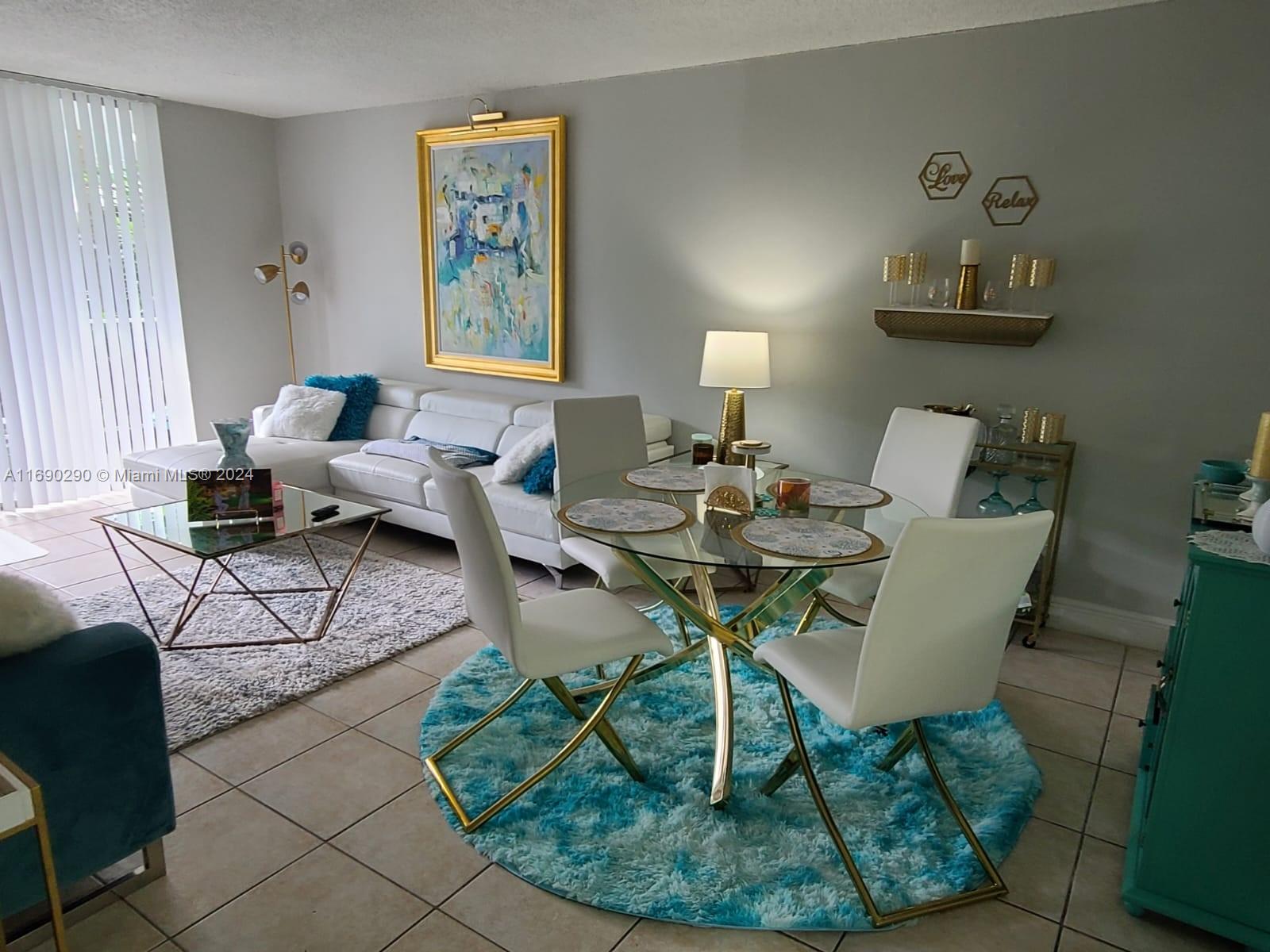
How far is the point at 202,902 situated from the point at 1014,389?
3343 millimetres

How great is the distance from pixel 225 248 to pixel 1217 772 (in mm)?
6099

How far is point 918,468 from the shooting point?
3.04m

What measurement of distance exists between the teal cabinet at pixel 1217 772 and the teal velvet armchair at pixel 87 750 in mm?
2302

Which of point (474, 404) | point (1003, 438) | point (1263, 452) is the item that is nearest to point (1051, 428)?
point (1003, 438)

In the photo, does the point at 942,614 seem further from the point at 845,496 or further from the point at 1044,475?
the point at 1044,475

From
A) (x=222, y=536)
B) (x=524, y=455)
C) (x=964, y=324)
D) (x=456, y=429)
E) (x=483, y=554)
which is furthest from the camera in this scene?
(x=456, y=429)

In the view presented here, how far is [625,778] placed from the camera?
236cm

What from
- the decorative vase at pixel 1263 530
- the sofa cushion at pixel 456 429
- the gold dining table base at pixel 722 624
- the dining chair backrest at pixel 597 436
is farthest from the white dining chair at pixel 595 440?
the decorative vase at pixel 1263 530

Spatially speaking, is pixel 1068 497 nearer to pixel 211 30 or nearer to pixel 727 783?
pixel 727 783

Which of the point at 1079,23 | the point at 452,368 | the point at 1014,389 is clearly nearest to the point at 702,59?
the point at 1079,23

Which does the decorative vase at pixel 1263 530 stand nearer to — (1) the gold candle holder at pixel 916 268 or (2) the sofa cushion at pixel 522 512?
(1) the gold candle holder at pixel 916 268

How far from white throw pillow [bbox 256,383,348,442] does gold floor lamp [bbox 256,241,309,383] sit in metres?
0.99

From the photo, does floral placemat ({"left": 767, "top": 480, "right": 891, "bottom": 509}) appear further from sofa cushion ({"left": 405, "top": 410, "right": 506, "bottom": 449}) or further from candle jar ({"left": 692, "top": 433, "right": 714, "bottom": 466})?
sofa cushion ({"left": 405, "top": 410, "right": 506, "bottom": 449})

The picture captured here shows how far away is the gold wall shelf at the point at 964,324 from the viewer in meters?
3.22
